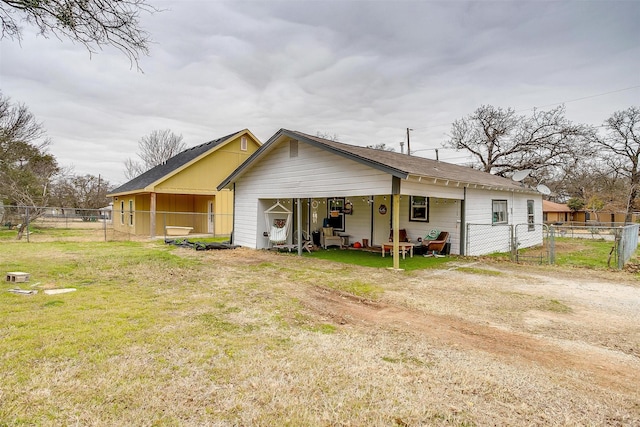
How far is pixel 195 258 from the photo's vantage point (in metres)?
10.4

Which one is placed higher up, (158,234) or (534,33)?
(534,33)

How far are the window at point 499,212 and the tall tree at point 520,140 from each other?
11.0 meters

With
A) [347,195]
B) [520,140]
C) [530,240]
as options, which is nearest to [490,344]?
[347,195]

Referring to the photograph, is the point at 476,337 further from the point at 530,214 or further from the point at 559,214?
the point at 559,214

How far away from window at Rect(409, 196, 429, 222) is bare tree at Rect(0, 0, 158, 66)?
9300mm

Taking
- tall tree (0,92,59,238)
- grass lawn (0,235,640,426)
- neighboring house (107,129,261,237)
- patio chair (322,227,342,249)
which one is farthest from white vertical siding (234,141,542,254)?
tall tree (0,92,59,238)

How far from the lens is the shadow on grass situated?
29.8ft

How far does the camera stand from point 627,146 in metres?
26.4

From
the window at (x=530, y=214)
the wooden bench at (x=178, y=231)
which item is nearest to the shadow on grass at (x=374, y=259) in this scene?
the window at (x=530, y=214)

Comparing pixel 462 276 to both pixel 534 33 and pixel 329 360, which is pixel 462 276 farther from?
Answer: pixel 534 33

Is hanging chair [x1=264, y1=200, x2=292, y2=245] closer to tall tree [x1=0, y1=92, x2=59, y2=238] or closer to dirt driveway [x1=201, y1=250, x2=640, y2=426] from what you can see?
dirt driveway [x1=201, y1=250, x2=640, y2=426]

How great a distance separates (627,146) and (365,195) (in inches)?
1145

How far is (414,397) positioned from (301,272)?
576 cm

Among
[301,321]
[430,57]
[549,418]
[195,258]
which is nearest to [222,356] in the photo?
[301,321]
